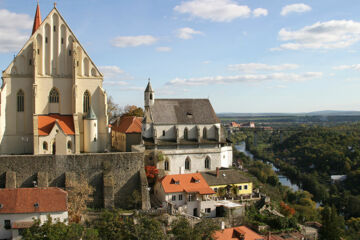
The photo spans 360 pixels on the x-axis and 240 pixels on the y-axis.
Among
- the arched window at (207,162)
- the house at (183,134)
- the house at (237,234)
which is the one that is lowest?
the house at (237,234)

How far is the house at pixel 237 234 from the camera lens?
35656 millimetres

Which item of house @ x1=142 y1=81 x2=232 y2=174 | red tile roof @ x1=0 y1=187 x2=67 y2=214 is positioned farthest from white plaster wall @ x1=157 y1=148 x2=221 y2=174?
red tile roof @ x1=0 y1=187 x2=67 y2=214

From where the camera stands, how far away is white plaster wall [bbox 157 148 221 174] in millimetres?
50219

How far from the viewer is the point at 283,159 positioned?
145m

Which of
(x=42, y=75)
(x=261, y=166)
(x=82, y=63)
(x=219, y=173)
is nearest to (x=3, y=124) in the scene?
(x=42, y=75)

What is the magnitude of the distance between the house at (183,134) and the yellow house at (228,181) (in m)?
4.61

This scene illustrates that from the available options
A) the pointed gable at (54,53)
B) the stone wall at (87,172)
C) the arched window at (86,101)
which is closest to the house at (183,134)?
the stone wall at (87,172)

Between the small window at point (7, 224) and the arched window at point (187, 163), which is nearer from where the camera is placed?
the small window at point (7, 224)

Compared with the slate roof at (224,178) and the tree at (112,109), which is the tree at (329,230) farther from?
the tree at (112,109)

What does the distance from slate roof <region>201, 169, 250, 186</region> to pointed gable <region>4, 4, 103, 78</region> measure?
67.7 ft

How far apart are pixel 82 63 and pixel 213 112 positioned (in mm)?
21305

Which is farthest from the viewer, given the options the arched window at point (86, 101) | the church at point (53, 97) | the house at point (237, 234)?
the arched window at point (86, 101)

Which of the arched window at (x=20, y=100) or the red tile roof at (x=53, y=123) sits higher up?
the arched window at (x=20, y=100)

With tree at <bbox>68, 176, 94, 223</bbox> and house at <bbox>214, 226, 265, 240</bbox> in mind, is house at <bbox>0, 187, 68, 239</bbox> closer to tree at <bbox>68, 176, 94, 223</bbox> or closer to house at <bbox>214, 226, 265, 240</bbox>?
tree at <bbox>68, 176, 94, 223</bbox>
